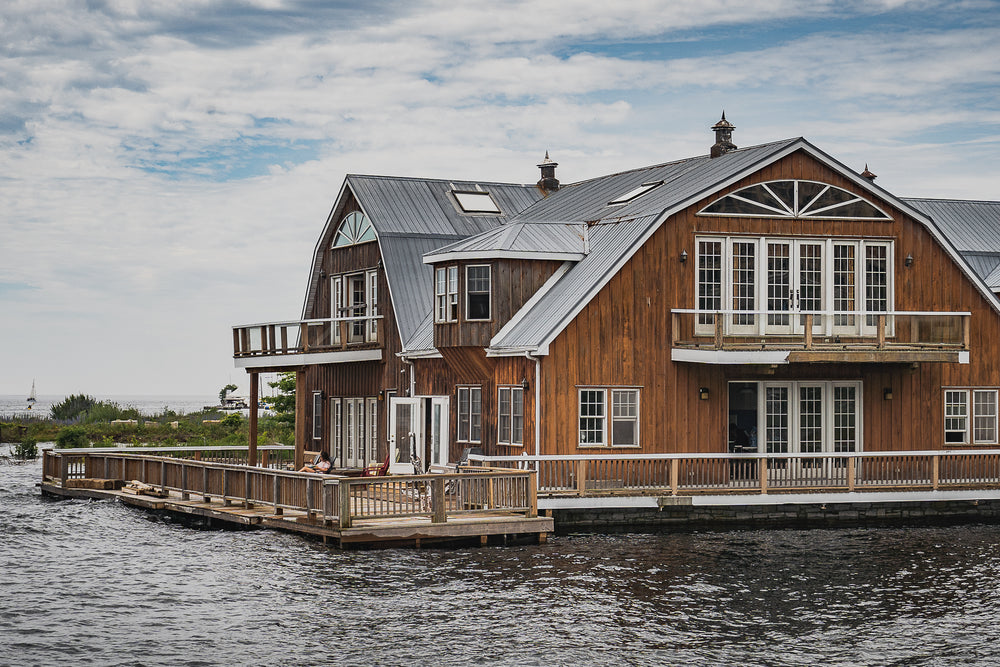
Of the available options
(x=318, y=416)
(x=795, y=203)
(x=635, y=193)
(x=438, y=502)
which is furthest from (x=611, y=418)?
(x=318, y=416)

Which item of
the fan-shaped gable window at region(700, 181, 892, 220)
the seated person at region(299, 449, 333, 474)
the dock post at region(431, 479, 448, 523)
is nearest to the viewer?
the dock post at region(431, 479, 448, 523)

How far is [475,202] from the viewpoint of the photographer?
40656 mm

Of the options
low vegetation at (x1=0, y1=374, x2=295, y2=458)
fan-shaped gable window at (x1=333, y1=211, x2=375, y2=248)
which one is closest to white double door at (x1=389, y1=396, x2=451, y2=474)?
fan-shaped gable window at (x1=333, y1=211, x2=375, y2=248)

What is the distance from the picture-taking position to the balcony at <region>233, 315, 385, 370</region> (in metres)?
36.7

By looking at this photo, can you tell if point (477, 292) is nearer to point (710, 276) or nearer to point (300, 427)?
point (710, 276)

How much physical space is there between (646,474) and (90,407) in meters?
54.8

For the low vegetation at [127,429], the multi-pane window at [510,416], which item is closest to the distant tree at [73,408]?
the low vegetation at [127,429]

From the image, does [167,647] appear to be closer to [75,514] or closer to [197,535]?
[197,535]

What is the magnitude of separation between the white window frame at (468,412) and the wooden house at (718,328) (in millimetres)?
58

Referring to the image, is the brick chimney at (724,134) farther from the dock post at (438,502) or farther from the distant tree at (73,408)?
the distant tree at (73,408)

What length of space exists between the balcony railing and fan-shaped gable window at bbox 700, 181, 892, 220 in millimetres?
10331

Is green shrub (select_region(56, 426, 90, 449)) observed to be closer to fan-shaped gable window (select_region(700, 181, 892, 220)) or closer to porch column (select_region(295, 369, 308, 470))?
porch column (select_region(295, 369, 308, 470))

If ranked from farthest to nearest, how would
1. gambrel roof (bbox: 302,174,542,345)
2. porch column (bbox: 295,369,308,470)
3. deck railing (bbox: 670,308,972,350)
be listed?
gambrel roof (bbox: 302,174,542,345)
porch column (bbox: 295,369,308,470)
deck railing (bbox: 670,308,972,350)

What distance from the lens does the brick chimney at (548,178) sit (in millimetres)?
42906
